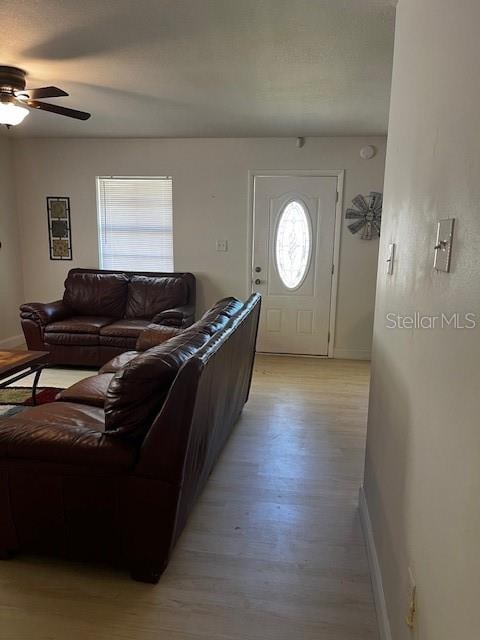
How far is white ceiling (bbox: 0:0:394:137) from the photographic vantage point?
2152mm

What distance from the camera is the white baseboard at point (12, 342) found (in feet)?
17.2

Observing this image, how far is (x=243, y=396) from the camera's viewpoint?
3.35 metres

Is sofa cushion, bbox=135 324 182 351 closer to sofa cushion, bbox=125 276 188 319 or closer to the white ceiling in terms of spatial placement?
sofa cushion, bbox=125 276 188 319

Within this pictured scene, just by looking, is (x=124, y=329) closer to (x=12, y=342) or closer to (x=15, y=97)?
(x=12, y=342)

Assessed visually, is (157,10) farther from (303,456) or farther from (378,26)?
(303,456)

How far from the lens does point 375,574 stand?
70.1 inches

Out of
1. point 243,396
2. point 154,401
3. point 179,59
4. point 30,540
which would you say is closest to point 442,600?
point 154,401

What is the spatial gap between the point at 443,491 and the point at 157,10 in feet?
7.66

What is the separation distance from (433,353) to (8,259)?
5.29m

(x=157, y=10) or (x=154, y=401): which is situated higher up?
(x=157, y=10)

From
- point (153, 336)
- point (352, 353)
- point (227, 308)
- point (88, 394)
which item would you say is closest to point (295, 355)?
point (352, 353)

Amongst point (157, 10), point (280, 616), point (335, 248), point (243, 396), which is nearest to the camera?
point (280, 616)

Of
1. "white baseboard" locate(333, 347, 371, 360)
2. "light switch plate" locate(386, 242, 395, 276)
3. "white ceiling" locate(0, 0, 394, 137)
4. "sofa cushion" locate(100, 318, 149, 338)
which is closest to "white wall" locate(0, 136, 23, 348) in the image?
"white ceiling" locate(0, 0, 394, 137)

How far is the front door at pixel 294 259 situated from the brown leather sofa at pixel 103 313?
2.94 feet
